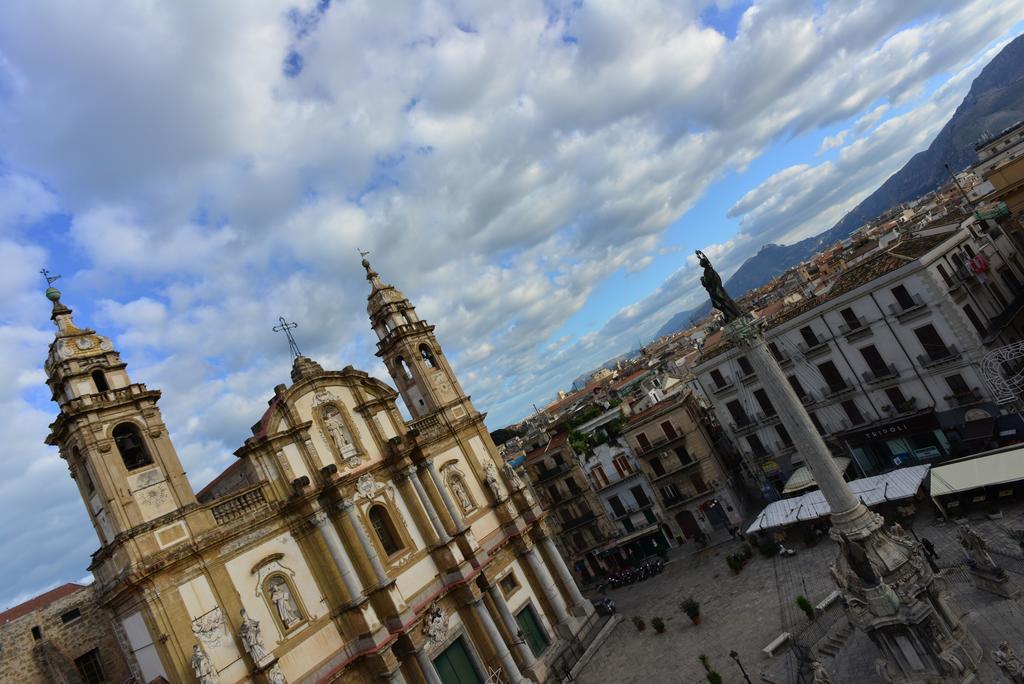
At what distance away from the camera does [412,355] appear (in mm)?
30828

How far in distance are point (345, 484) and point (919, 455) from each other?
2823cm

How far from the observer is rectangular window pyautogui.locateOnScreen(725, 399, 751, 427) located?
1382 inches

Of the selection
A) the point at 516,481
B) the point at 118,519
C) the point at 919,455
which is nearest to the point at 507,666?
the point at 516,481

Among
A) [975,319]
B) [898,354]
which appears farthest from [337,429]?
[975,319]

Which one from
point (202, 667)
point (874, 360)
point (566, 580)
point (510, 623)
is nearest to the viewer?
point (202, 667)

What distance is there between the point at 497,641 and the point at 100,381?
60.8 ft

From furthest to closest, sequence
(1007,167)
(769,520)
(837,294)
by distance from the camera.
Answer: (1007,167) → (837,294) → (769,520)

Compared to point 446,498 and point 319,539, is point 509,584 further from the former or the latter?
point 319,539

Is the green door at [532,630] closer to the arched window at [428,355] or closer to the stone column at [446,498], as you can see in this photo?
the stone column at [446,498]

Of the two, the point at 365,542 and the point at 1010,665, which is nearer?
the point at 1010,665

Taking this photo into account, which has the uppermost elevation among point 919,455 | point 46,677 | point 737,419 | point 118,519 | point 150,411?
point 150,411

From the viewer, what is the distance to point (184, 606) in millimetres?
17531

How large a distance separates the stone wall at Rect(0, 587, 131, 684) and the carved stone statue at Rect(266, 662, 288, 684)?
350 inches

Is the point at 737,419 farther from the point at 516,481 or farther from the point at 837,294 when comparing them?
the point at 516,481
